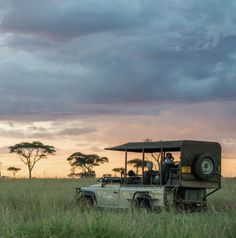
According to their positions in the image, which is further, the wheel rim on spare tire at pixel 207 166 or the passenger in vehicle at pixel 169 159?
the passenger in vehicle at pixel 169 159

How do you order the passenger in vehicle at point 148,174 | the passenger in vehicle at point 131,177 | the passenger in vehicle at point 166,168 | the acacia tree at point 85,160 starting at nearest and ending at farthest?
the passenger in vehicle at point 166,168, the passenger in vehicle at point 148,174, the passenger in vehicle at point 131,177, the acacia tree at point 85,160

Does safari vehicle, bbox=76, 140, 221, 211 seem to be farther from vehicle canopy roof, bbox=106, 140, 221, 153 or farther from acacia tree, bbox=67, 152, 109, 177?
acacia tree, bbox=67, 152, 109, 177

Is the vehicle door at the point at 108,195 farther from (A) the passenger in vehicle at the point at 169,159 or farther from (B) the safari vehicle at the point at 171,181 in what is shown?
(A) the passenger in vehicle at the point at 169,159

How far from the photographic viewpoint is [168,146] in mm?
17672

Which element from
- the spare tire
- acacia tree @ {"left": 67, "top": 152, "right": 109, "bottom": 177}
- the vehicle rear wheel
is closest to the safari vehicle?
the spare tire

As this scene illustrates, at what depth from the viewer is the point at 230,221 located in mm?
13023

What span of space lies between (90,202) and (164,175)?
286 cm

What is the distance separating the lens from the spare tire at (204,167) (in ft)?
57.6

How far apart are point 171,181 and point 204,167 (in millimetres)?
1068

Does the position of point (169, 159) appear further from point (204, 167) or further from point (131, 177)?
point (131, 177)

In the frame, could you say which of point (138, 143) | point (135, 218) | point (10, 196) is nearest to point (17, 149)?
point (10, 196)

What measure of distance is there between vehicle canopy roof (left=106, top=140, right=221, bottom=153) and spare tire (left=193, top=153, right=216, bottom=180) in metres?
0.37

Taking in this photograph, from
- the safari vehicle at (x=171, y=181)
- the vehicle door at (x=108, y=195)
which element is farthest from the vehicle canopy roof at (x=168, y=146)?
the vehicle door at (x=108, y=195)

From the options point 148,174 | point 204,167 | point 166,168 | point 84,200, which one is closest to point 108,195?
point 84,200
